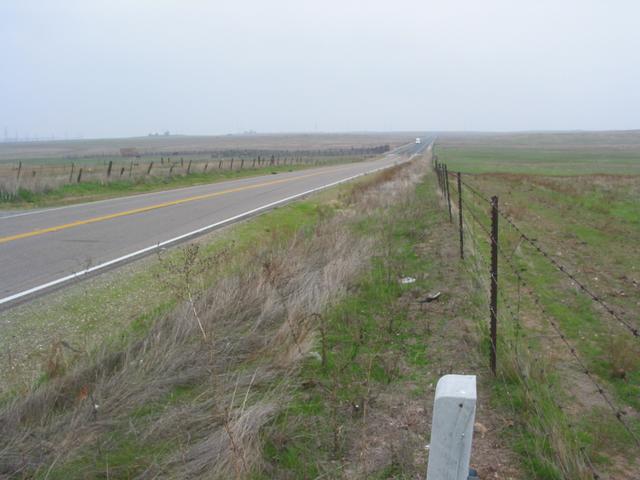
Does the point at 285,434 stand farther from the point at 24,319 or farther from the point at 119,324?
the point at 24,319

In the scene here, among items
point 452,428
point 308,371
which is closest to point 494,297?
point 308,371

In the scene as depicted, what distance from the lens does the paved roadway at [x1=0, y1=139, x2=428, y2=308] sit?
26.6ft

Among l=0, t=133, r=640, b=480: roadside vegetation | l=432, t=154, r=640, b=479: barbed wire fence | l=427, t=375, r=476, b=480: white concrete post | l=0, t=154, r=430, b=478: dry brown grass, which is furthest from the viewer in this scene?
l=432, t=154, r=640, b=479: barbed wire fence

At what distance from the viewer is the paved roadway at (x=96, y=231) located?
810cm

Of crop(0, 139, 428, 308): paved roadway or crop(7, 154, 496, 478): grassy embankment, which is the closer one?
crop(7, 154, 496, 478): grassy embankment

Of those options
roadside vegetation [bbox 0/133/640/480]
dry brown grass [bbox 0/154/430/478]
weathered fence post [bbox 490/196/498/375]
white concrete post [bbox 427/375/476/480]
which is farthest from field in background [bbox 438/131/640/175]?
white concrete post [bbox 427/375/476/480]

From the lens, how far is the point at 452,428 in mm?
2354

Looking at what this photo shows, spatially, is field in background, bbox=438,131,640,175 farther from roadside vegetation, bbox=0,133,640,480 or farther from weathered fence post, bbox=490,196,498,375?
weathered fence post, bbox=490,196,498,375

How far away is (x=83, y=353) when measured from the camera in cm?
520

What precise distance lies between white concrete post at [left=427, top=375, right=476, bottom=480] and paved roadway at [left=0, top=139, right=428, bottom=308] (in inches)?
238

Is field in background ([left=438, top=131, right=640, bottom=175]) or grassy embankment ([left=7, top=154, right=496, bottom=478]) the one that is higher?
field in background ([left=438, top=131, right=640, bottom=175])

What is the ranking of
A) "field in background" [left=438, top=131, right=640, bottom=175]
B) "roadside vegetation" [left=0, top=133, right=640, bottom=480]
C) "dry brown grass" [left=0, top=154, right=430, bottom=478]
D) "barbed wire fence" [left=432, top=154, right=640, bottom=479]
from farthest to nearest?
"field in background" [left=438, top=131, right=640, bottom=175] → "barbed wire fence" [left=432, top=154, right=640, bottom=479] → "roadside vegetation" [left=0, top=133, right=640, bottom=480] → "dry brown grass" [left=0, top=154, right=430, bottom=478]

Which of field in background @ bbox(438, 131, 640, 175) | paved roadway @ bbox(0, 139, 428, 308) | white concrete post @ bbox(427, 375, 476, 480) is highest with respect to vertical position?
field in background @ bbox(438, 131, 640, 175)

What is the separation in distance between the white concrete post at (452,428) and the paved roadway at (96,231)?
6.05m
